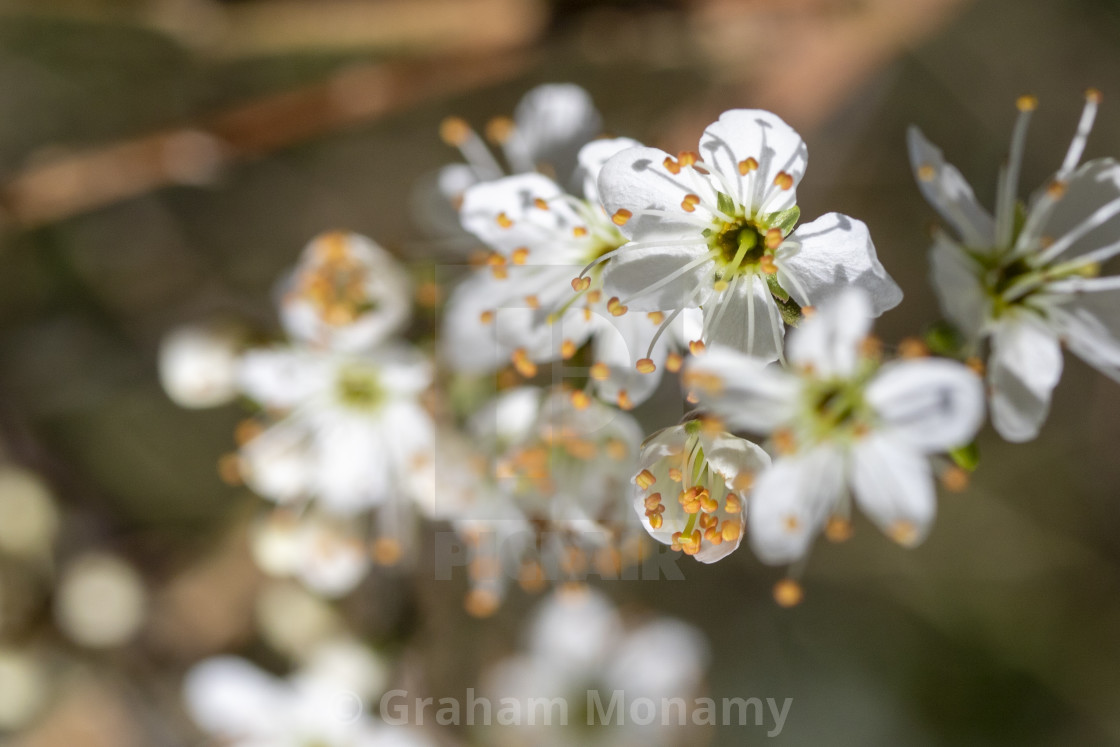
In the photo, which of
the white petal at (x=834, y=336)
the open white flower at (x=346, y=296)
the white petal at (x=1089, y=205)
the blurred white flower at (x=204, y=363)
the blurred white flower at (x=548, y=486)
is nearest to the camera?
the white petal at (x=834, y=336)

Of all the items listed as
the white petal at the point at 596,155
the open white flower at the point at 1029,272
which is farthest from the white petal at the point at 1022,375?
the white petal at the point at 596,155

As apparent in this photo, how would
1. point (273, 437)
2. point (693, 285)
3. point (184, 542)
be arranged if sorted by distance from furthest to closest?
1. point (184, 542)
2. point (273, 437)
3. point (693, 285)

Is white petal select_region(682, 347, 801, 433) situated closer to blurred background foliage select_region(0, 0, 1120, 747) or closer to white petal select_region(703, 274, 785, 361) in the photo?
white petal select_region(703, 274, 785, 361)

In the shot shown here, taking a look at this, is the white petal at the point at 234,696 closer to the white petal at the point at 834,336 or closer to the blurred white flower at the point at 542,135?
the blurred white flower at the point at 542,135

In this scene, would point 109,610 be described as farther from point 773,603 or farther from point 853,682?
point 853,682

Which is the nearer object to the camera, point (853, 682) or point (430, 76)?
point (430, 76)

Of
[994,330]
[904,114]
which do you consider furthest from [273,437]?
[904,114]

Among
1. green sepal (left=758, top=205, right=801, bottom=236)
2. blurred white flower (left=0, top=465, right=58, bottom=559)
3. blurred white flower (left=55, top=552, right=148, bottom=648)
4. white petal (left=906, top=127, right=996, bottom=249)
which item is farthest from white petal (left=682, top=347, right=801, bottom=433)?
blurred white flower (left=0, top=465, right=58, bottom=559)
